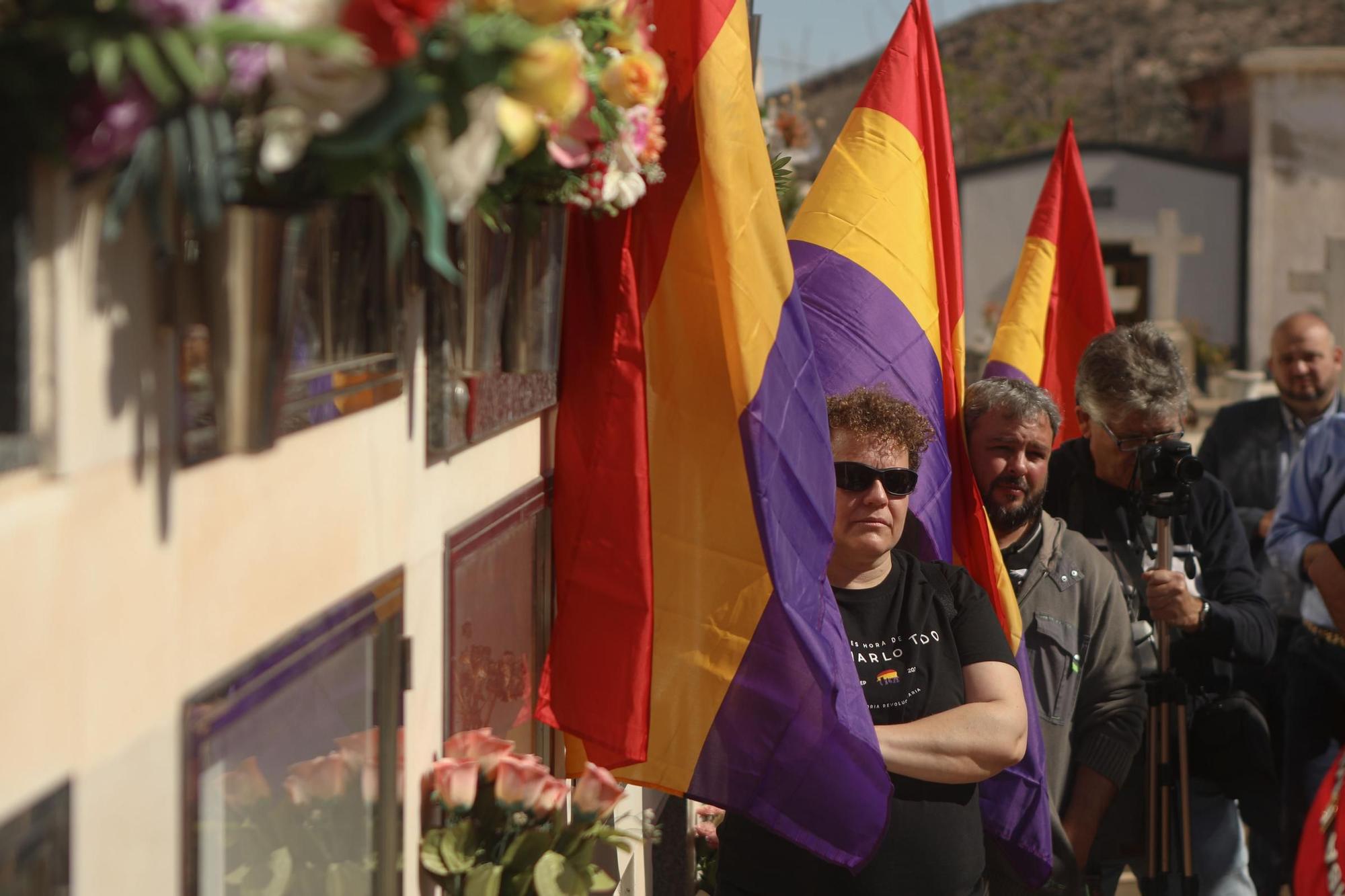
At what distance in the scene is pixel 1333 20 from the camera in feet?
140

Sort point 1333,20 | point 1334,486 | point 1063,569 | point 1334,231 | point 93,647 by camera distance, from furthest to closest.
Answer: point 1333,20, point 1334,231, point 1334,486, point 1063,569, point 93,647

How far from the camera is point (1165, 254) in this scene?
20.4 m

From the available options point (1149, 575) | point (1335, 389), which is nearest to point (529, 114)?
point (1149, 575)

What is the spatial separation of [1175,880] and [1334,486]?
1.17 metres

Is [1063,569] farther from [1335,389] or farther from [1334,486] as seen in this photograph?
[1335,389]

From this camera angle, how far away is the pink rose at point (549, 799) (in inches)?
88.8

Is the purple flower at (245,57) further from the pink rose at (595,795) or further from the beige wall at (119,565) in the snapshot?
the pink rose at (595,795)

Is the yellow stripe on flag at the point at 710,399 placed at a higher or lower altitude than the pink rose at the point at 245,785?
higher

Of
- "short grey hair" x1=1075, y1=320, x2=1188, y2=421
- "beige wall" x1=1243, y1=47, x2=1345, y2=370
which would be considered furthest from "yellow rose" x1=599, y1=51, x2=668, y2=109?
"beige wall" x1=1243, y1=47, x2=1345, y2=370

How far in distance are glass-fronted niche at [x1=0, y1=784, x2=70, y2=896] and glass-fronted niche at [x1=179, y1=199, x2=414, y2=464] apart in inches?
12.9

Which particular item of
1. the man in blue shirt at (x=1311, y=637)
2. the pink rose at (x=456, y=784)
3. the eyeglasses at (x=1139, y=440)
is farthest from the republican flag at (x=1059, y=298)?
the pink rose at (x=456, y=784)

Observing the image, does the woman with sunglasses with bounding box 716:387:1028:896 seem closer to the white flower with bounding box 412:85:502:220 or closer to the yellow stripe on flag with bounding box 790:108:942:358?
the yellow stripe on flag with bounding box 790:108:942:358

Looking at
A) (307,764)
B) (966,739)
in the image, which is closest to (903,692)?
(966,739)

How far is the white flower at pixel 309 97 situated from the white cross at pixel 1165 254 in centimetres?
2034
